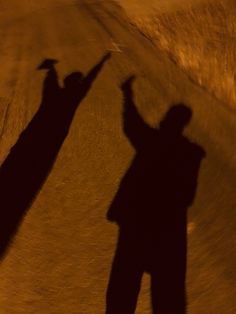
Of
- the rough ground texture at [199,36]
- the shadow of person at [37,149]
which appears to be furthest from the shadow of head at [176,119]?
the shadow of person at [37,149]

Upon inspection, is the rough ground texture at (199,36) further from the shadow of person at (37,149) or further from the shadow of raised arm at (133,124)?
the shadow of person at (37,149)

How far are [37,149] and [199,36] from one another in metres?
5.19

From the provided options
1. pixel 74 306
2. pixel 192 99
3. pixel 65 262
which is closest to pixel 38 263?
pixel 65 262

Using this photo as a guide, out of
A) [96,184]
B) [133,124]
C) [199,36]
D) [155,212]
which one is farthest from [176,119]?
[199,36]

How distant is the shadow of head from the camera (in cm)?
779

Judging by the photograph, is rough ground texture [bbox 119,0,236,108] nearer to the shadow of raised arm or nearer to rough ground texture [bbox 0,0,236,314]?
rough ground texture [bbox 0,0,236,314]

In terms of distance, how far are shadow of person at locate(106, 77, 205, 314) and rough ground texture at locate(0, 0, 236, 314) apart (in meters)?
0.10

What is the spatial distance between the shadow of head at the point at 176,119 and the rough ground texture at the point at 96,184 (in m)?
0.14

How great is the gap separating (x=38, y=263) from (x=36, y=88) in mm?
4802

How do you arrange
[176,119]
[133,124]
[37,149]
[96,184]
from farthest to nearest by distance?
[176,119] → [133,124] → [37,149] → [96,184]

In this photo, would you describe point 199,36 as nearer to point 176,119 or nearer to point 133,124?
point 176,119

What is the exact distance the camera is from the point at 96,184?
6754 mm

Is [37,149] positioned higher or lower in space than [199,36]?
lower

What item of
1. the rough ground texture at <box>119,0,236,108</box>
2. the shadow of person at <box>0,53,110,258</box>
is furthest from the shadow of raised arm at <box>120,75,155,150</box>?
the rough ground texture at <box>119,0,236,108</box>
